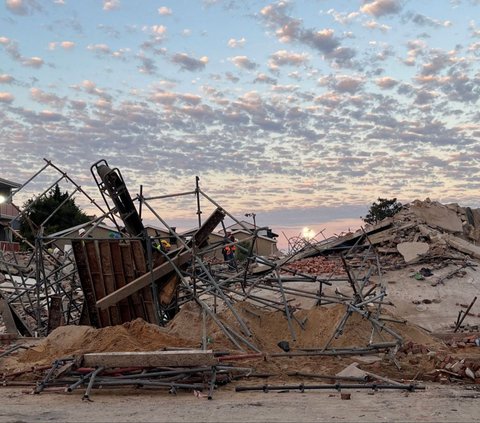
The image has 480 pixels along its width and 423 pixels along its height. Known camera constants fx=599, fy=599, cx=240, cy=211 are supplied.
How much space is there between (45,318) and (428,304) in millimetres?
11969

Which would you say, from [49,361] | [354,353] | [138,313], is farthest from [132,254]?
[354,353]

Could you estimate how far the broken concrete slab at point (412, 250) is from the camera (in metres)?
23.2

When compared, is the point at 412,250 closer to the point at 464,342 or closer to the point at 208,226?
the point at 464,342

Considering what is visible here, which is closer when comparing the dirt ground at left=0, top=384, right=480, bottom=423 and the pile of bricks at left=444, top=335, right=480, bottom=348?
the dirt ground at left=0, top=384, right=480, bottom=423

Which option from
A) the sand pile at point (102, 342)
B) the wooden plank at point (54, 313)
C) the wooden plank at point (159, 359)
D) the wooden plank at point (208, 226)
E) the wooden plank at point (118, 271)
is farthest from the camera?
the wooden plank at point (54, 313)

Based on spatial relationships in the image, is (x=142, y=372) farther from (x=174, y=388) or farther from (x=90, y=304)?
(x=90, y=304)

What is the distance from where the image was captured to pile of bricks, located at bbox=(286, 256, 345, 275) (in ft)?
76.7

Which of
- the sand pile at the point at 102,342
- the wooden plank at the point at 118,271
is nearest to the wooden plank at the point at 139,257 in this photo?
the wooden plank at the point at 118,271

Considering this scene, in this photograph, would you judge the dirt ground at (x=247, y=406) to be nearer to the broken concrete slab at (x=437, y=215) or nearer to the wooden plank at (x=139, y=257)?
the wooden plank at (x=139, y=257)

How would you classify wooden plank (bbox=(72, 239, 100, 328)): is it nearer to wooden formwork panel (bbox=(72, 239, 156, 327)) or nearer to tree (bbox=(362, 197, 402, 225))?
wooden formwork panel (bbox=(72, 239, 156, 327))

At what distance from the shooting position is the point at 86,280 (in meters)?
13.1

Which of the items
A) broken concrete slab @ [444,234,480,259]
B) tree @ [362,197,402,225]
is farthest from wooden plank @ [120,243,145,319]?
tree @ [362,197,402,225]

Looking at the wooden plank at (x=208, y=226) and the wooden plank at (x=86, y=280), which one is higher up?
the wooden plank at (x=208, y=226)

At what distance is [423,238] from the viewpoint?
25.1 meters
